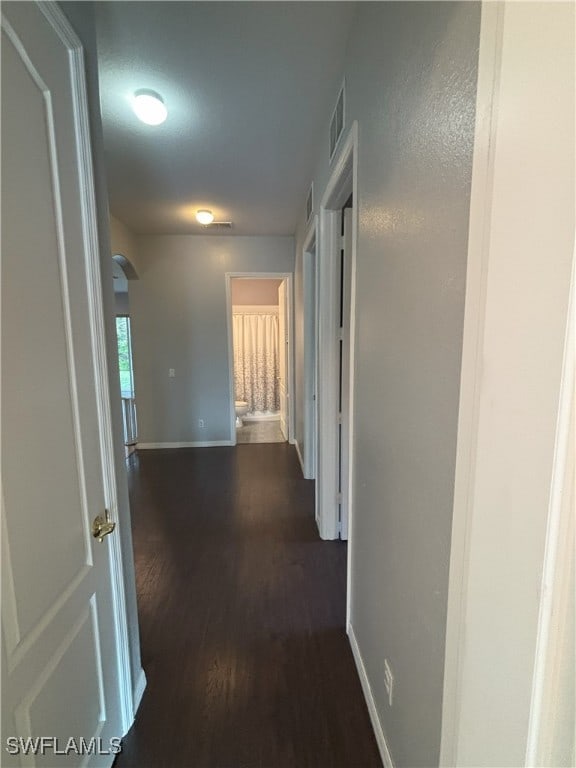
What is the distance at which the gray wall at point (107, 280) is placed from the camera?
1.13 meters

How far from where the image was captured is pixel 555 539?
42cm

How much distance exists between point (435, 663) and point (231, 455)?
3885mm

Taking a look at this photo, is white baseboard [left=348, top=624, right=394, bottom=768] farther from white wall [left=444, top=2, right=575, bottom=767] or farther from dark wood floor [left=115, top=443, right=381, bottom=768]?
white wall [left=444, top=2, right=575, bottom=767]

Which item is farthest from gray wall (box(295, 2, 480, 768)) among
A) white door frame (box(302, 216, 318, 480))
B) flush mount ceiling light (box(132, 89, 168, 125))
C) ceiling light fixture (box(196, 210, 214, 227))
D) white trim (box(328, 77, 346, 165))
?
ceiling light fixture (box(196, 210, 214, 227))

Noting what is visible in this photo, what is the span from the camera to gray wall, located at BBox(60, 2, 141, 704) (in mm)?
1128


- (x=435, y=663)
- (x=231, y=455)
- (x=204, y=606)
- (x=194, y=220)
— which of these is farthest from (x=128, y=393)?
(x=435, y=663)

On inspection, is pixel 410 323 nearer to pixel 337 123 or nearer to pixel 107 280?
pixel 107 280

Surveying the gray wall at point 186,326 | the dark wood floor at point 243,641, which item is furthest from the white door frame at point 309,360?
the gray wall at point 186,326

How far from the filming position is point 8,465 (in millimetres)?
735

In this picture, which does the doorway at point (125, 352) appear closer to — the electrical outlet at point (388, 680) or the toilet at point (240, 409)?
the toilet at point (240, 409)

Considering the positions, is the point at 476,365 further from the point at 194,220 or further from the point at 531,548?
the point at 194,220

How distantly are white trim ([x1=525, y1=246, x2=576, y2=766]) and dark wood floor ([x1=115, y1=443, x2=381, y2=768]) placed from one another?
122 cm

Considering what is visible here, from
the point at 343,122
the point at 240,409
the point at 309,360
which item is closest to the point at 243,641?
the point at 309,360

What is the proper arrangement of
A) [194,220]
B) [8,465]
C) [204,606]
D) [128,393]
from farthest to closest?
[128,393], [194,220], [204,606], [8,465]
